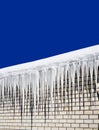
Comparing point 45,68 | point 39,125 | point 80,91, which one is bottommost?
point 39,125

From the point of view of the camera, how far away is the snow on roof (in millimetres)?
5357

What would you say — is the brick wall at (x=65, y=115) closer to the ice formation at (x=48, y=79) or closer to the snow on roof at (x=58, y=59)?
the ice formation at (x=48, y=79)

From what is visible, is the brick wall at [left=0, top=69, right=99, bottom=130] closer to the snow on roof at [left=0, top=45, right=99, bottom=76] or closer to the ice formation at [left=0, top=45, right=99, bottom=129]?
the ice formation at [left=0, top=45, right=99, bottom=129]

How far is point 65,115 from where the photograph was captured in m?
5.85

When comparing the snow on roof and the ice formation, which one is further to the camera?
the ice formation

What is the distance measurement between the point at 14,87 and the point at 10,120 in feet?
1.81

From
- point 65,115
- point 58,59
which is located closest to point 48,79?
point 58,59

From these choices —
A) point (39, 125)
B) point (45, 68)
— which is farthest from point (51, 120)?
point (45, 68)

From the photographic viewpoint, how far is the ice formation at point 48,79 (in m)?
5.48

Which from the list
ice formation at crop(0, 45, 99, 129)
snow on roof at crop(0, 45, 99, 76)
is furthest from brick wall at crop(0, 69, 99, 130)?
snow on roof at crop(0, 45, 99, 76)

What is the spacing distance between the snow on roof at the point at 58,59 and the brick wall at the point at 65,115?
14.9 inches

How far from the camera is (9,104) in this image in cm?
729

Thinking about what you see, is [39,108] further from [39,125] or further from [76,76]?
[76,76]

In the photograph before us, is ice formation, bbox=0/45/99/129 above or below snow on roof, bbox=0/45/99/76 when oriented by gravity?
below
